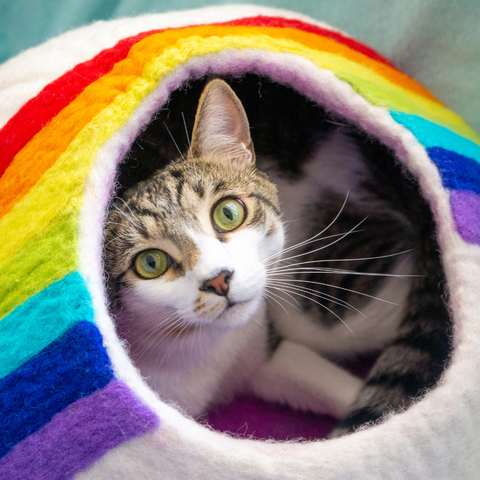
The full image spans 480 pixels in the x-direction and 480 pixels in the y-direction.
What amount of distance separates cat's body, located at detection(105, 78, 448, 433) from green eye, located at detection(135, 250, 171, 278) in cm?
1

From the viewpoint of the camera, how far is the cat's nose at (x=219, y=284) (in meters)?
0.74

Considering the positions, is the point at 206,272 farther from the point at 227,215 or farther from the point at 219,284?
the point at 227,215

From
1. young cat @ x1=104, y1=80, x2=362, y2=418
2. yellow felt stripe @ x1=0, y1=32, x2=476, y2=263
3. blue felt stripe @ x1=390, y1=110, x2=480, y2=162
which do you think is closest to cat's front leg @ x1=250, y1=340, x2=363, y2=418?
young cat @ x1=104, y1=80, x2=362, y2=418

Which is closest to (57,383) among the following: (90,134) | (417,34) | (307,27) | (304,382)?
(90,134)

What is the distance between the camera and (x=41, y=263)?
658mm

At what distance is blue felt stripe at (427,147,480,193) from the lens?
817 millimetres

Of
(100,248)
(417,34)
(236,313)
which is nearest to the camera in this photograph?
(100,248)

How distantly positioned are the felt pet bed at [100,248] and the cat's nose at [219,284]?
0.58 ft

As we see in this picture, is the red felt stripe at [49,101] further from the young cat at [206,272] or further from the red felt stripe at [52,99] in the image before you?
the young cat at [206,272]

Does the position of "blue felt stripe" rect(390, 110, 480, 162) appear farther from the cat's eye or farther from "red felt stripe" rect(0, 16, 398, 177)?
"red felt stripe" rect(0, 16, 398, 177)

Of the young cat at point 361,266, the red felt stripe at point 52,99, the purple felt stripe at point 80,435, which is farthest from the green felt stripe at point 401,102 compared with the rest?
the purple felt stripe at point 80,435

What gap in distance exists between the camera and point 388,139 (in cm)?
88

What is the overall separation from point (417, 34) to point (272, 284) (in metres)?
0.89

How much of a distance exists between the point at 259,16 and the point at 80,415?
3.27 ft
